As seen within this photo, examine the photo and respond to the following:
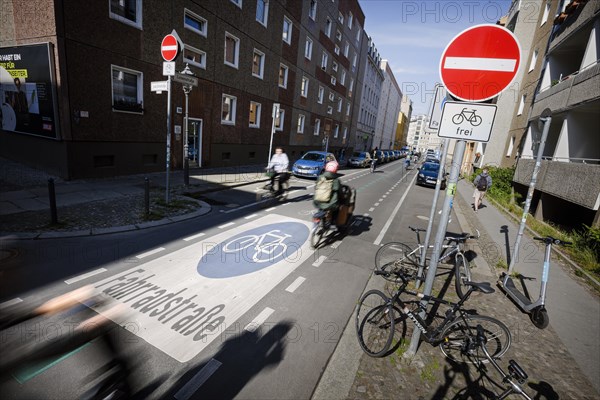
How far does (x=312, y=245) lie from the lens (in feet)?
21.6

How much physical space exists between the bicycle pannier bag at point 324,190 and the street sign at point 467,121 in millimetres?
3467

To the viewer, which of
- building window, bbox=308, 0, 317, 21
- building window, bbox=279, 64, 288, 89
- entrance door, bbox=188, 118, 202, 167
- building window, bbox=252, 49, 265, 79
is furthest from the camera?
building window, bbox=308, 0, 317, 21

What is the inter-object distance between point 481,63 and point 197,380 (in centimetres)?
426

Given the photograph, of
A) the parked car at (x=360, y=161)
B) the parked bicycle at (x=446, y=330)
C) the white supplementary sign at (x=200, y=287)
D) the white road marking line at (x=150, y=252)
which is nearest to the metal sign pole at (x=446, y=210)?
the parked bicycle at (x=446, y=330)

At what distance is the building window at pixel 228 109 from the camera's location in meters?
17.3

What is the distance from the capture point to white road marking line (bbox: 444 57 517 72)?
8.95 ft

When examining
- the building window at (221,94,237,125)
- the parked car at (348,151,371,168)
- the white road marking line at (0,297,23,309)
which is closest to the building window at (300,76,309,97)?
the parked car at (348,151,371,168)

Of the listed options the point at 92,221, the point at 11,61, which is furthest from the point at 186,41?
the point at 92,221

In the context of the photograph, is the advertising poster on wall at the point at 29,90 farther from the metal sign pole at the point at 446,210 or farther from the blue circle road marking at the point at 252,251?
the metal sign pole at the point at 446,210

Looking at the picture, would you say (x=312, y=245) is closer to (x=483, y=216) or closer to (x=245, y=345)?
(x=245, y=345)

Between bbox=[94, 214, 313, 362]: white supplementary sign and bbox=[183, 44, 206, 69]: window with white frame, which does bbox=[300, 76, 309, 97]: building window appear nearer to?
bbox=[183, 44, 206, 69]: window with white frame

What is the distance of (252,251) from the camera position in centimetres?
611

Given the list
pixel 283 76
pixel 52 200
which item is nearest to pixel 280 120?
pixel 283 76

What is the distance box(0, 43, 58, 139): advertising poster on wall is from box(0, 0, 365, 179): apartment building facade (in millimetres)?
38
